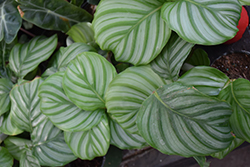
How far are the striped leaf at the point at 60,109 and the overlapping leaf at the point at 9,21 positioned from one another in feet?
1.33

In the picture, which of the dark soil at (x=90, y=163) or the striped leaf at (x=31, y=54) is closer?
the striped leaf at (x=31, y=54)

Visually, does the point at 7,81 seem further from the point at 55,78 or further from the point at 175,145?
the point at 175,145

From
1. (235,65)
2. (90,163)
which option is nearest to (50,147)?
(90,163)

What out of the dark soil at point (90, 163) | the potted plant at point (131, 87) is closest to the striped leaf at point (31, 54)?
the potted plant at point (131, 87)

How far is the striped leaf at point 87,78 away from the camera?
70 cm

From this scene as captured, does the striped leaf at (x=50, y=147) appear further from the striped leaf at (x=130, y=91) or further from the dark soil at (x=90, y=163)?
the striped leaf at (x=130, y=91)

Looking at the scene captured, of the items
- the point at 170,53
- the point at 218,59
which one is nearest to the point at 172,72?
the point at 170,53

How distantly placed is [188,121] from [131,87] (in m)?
0.23

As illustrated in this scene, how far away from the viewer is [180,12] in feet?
1.83

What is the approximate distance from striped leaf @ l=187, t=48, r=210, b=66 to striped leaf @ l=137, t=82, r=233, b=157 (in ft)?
1.17

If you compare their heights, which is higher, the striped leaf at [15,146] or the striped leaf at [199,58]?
the striped leaf at [199,58]

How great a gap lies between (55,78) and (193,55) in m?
0.64

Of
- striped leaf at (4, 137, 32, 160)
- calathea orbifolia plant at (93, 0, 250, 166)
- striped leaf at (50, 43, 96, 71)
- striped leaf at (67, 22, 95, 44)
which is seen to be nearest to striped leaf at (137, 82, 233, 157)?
calathea orbifolia plant at (93, 0, 250, 166)

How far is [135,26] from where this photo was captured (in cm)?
62
